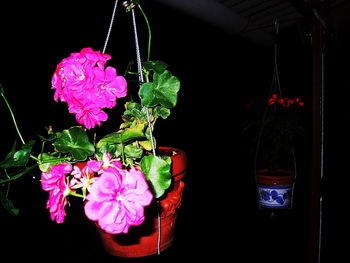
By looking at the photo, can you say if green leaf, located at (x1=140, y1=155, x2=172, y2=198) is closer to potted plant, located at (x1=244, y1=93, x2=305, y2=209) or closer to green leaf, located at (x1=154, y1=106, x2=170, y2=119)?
green leaf, located at (x1=154, y1=106, x2=170, y2=119)

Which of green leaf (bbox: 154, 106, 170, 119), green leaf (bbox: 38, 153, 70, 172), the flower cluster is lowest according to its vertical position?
green leaf (bbox: 38, 153, 70, 172)

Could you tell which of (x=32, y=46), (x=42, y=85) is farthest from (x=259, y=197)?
(x=32, y=46)

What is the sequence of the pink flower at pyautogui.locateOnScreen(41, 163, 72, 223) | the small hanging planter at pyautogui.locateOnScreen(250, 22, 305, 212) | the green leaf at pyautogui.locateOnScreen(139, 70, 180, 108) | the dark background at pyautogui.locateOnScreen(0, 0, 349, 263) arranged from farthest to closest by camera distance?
the small hanging planter at pyautogui.locateOnScreen(250, 22, 305, 212), the dark background at pyautogui.locateOnScreen(0, 0, 349, 263), the green leaf at pyautogui.locateOnScreen(139, 70, 180, 108), the pink flower at pyautogui.locateOnScreen(41, 163, 72, 223)

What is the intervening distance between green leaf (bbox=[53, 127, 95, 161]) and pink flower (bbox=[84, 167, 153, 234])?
0.18m

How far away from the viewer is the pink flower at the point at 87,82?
2.13ft

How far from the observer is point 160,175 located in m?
0.61

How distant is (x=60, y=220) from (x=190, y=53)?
224 centimetres

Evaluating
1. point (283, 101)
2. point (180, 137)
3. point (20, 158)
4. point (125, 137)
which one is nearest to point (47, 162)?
point (20, 158)

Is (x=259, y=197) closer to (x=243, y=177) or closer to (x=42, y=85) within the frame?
(x=243, y=177)

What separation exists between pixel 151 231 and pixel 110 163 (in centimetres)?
24

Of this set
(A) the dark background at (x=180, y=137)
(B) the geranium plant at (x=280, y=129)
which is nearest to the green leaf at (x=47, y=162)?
(A) the dark background at (x=180, y=137)

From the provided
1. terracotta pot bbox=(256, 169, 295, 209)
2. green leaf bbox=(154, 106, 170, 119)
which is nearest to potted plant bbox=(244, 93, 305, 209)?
terracotta pot bbox=(256, 169, 295, 209)

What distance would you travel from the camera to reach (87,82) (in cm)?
65

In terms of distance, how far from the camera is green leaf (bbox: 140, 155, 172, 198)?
0.61 meters
